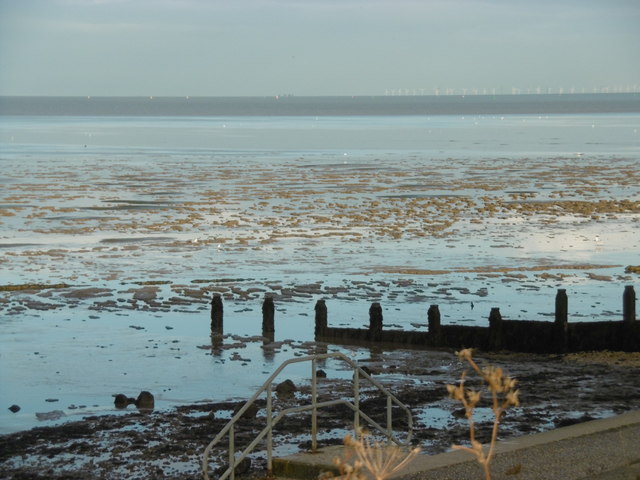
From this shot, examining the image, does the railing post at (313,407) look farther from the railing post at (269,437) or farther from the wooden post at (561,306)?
the wooden post at (561,306)

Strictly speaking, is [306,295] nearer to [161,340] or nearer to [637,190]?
[161,340]

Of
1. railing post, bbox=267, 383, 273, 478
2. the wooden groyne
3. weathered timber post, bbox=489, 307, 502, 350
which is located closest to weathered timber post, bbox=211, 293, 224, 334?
the wooden groyne

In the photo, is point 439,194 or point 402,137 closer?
point 439,194

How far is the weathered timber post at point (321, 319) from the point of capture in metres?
23.7

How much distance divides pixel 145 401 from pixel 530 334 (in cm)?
779

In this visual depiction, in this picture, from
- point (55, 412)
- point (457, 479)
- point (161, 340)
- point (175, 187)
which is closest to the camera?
point (457, 479)

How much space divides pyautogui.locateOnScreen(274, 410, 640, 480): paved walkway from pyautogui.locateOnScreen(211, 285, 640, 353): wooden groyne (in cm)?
832

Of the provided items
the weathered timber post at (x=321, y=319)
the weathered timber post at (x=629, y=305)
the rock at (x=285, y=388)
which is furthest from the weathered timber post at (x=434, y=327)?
the rock at (x=285, y=388)

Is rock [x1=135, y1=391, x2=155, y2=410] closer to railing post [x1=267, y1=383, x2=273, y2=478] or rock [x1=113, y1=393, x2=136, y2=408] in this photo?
rock [x1=113, y1=393, x2=136, y2=408]

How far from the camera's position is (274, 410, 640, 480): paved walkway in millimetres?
11984

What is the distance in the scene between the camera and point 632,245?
123 ft

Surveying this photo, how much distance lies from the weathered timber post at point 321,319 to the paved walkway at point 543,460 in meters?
9.92

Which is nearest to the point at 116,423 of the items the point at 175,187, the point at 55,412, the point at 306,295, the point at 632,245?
the point at 55,412

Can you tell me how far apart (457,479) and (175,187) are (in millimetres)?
51072
